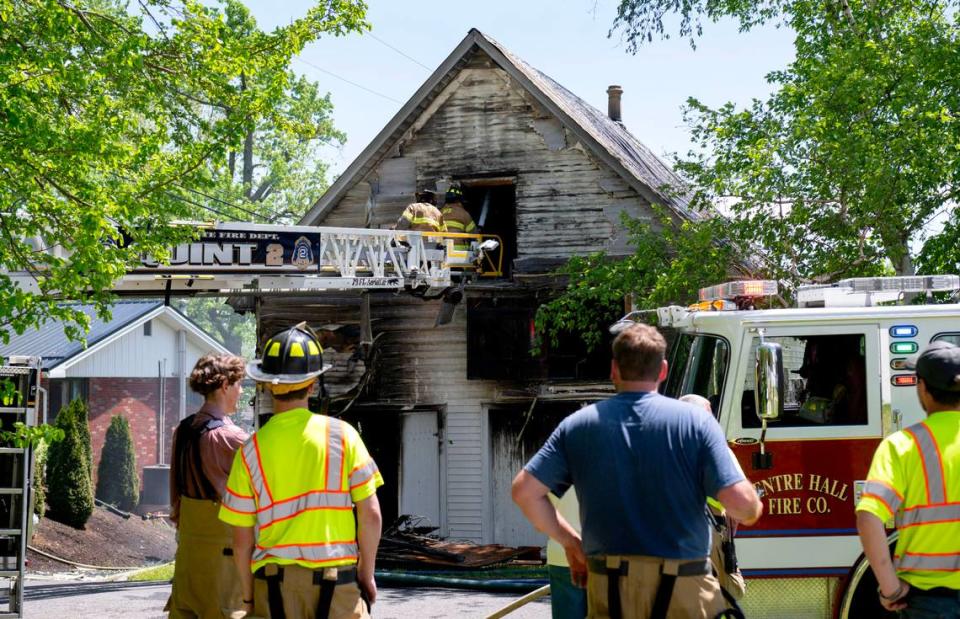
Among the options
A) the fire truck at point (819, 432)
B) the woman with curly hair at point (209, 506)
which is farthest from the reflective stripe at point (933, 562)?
the woman with curly hair at point (209, 506)

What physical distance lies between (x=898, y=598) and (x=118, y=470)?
28720 mm

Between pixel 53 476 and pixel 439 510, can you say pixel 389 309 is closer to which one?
pixel 439 510

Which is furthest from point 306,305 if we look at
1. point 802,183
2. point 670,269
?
point 802,183

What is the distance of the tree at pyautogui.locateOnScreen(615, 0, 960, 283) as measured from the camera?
14.7 m

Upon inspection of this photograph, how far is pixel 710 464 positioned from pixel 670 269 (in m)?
11.9

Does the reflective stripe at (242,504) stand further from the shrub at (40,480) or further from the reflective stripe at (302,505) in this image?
the shrub at (40,480)

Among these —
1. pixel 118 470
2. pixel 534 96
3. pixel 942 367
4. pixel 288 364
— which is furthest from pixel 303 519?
pixel 118 470

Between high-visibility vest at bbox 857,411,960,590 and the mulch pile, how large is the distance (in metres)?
18.9

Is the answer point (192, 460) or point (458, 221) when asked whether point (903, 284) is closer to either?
point (192, 460)

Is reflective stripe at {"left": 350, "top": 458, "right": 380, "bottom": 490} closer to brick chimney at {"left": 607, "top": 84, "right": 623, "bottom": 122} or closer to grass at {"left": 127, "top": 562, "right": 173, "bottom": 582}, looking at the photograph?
grass at {"left": 127, "top": 562, "right": 173, "bottom": 582}

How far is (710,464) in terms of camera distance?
427cm

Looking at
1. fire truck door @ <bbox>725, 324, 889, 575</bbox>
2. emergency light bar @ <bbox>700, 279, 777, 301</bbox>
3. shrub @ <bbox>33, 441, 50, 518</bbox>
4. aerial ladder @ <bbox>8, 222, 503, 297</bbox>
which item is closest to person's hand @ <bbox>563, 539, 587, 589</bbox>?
fire truck door @ <bbox>725, 324, 889, 575</bbox>

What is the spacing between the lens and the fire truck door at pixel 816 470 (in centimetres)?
745

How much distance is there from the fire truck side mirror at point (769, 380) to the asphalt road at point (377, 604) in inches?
152
